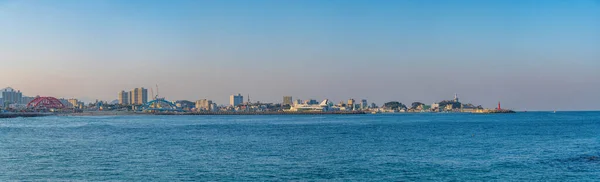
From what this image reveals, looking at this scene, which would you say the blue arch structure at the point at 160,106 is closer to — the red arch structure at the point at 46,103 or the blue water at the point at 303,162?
the red arch structure at the point at 46,103

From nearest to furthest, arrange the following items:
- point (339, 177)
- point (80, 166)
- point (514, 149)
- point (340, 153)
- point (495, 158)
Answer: point (339, 177) < point (80, 166) < point (495, 158) < point (340, 153) < point (514, 149)

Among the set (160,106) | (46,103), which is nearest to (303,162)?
(160,106)

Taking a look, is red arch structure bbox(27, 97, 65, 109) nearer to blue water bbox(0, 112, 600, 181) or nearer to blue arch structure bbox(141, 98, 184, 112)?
blue arch structure bbox(141, 98, 184, 112)

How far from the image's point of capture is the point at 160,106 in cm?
19738

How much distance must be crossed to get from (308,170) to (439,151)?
34.1 feet

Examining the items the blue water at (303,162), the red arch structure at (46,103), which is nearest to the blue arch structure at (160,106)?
the red arch structure at (46,103)

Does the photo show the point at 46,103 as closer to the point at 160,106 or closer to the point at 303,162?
the point at 160,106

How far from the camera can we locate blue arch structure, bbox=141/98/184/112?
18625 centimetres

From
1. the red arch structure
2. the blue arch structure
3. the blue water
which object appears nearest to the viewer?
the blue water

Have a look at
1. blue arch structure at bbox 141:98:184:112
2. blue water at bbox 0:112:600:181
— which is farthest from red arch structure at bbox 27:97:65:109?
blue water at bbox 0:112:600:181

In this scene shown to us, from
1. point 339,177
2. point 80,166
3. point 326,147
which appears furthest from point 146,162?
point 326,147

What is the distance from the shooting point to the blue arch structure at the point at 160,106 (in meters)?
186

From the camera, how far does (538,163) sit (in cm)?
2430

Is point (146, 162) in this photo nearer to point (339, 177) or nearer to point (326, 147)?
point (339, 177)
